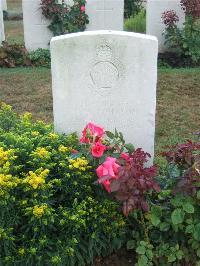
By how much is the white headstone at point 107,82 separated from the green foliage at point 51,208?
1.01ft

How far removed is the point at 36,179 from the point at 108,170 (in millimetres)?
424

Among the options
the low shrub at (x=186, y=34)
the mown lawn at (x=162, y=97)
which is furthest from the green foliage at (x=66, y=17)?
the low shrub at (x=186, y=34)

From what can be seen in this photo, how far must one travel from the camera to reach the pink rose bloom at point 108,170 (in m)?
2.80

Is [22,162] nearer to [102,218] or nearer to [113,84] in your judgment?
[102,218]

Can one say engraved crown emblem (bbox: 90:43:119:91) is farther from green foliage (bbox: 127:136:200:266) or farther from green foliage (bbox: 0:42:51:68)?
green foliage (bbox: 0:42:51:68)

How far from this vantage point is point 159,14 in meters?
8.26

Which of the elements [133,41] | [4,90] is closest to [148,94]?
[133,41]

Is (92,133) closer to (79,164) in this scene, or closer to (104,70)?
(79,164)

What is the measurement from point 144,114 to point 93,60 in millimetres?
511

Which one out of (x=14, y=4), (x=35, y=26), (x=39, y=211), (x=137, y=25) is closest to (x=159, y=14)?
(x=35, y=26)

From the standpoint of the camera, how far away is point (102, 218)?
2.95 meters

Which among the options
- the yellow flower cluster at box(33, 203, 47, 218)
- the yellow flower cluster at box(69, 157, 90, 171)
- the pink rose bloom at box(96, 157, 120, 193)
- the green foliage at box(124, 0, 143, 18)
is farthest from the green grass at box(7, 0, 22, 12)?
the yellow flower cluster at box(33, 203, 47, 218)

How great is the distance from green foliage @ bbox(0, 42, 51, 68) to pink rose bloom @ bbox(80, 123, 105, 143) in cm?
511

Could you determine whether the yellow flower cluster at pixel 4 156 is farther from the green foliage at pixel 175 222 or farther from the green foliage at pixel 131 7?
the green foliage at pixel 131 7
